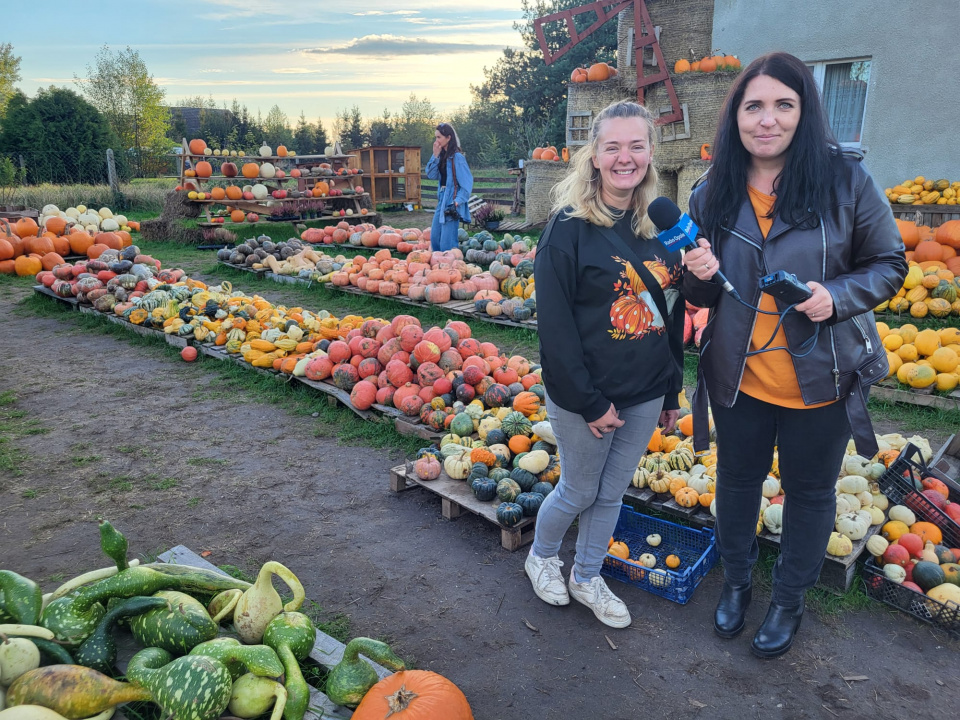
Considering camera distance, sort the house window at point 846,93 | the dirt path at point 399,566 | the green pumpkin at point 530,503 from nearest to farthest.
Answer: the dirt path at point 399,566 < the green pumpkin at point 530,503 < the house window at point 846,93

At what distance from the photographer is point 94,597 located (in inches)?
88.0

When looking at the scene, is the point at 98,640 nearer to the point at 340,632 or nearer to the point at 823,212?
the point at 340,632

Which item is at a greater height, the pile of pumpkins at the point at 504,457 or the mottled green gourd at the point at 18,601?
the mottled green gourd at the point at 18,601

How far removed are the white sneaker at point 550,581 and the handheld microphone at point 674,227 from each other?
1533 millimetres

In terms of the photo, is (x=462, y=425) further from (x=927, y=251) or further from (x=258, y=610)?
(x=927, y=251)

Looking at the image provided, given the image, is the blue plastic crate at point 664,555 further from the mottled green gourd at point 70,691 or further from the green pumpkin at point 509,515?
the mottled green gourd at point 70,691

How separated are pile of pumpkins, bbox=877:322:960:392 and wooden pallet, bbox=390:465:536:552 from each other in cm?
339

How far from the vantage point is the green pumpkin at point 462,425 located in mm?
4566

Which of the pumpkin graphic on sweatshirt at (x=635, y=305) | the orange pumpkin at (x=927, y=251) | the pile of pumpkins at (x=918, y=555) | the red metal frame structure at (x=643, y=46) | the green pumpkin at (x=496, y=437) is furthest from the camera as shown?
the red metal frame structure at (x=643, y=46)

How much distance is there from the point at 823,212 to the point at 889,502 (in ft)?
6.86

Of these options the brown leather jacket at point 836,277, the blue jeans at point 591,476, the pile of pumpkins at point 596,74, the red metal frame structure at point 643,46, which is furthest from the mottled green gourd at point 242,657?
the pile of pumpkins at point 596,74

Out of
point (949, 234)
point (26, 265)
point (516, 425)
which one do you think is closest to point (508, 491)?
point (516, 425)

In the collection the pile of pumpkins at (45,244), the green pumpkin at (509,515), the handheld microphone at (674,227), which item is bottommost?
the green pumpkin at (509,515)

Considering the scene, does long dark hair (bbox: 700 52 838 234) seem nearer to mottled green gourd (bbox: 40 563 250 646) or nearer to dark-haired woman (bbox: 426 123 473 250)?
mottled green gourd (bbox: 40 563 250 646)
